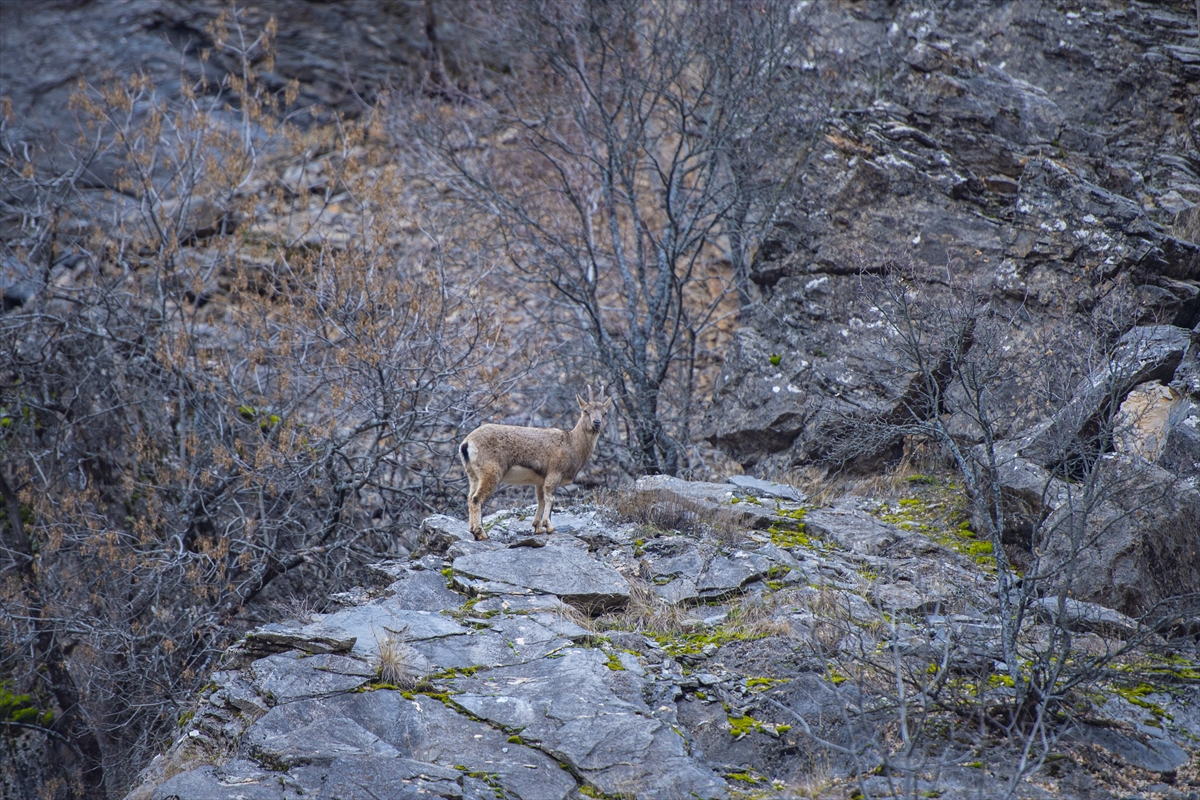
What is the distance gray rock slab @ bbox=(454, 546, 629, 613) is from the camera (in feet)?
28.5

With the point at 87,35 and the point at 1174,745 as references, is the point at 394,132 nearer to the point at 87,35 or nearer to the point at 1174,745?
the point at 87,35

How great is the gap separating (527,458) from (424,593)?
1.79 metres

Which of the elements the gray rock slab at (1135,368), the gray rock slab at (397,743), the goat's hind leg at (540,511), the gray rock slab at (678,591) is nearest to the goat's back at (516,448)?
the goat's hind leg at (540,511)

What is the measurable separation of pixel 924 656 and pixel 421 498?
24.2 feet

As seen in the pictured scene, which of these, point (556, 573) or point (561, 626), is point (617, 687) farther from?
point (556, 573)

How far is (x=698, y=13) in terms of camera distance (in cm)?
1617

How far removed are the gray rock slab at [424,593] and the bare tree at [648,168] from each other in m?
5.72

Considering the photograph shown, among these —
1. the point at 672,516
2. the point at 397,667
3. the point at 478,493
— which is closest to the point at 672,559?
the point at 672,516

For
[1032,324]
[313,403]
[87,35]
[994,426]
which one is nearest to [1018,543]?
[994,426]

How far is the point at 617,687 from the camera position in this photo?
7.32 metres

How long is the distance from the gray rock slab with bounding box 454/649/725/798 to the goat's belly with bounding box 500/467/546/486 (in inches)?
96.1

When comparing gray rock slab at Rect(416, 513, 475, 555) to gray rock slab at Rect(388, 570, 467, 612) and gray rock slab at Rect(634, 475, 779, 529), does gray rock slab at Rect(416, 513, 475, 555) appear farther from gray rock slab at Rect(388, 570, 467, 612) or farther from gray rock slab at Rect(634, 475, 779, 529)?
gray rock slab at Rect(634, 475, 779, 529)

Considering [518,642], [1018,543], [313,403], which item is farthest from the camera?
[313,403]

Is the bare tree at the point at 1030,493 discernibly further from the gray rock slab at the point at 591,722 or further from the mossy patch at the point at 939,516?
the gray rock slab at the point at 591,722
